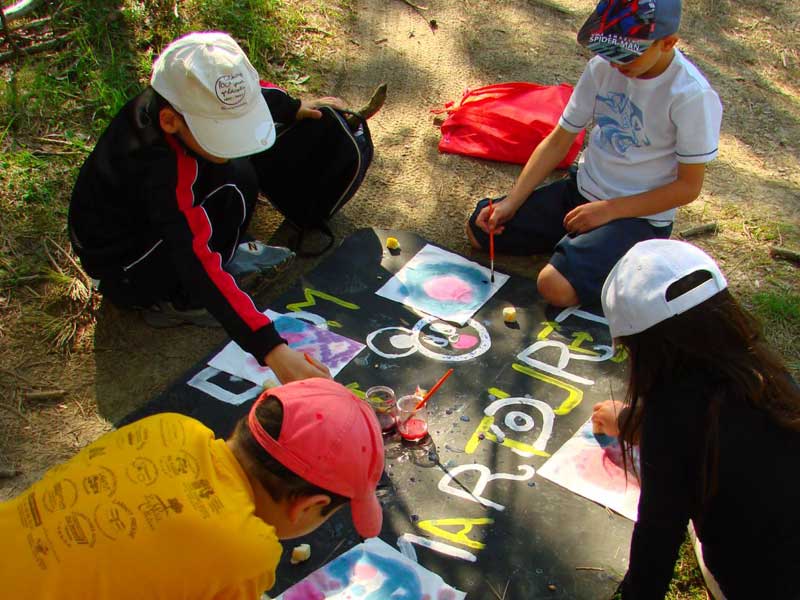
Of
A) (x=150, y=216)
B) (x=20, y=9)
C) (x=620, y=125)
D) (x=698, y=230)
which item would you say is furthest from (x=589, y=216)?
(x=20, y=9)

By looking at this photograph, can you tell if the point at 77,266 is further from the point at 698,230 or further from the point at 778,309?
the point at 778,309

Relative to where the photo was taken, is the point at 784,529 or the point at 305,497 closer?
the point at 305,497

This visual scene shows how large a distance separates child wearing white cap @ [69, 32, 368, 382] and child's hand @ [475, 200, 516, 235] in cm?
96

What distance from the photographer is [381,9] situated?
4977 millimetres

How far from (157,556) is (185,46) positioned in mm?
1523

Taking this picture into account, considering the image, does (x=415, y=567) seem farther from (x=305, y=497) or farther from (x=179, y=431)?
(x=179, y=431)

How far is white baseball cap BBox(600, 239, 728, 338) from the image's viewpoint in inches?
68.2

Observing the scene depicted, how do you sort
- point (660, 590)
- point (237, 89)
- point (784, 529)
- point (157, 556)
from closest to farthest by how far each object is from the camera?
point (157, 556) < point (784, 529) < point (660, 590) < point (237, 89)

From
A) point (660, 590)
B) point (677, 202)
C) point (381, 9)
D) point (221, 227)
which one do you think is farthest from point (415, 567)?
point (381, 9)

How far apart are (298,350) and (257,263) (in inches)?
19.8

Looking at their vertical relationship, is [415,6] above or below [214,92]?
below

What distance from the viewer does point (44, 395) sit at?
2818mm

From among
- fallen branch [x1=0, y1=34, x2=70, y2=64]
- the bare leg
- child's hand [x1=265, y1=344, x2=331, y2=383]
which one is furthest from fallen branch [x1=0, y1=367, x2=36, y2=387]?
fallen branch [x1=0, y1=34, x2=70, y2=64]

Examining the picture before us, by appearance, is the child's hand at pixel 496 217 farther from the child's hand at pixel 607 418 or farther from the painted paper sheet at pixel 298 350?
the child's hand at pixel 607 418
